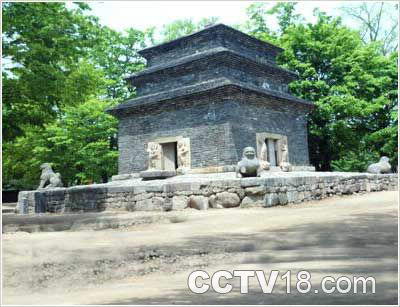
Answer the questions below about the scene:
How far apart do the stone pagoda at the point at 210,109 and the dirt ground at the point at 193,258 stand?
8.84 metres

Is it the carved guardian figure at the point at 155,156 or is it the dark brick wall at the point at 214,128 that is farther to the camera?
the carved guardian figure at the point at 155,156

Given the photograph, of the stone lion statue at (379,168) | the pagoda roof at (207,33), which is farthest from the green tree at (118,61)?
the stone lion statue at (379,168)

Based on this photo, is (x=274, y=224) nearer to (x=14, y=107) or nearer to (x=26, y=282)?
(x=26, y=282)

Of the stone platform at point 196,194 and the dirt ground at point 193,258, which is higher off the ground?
the stone platform at point 196,194

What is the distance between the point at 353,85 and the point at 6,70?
18020mm

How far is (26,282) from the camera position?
4.20 m

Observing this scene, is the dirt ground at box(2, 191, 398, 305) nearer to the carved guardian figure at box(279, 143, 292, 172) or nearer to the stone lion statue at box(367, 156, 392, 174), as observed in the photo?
the carved guardian figure at box(279, 143, 292, 172)

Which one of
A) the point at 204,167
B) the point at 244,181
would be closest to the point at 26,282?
the point at 244,181

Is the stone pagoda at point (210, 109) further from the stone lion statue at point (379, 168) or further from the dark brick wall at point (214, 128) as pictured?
the stone lion statue at point (379, 168)

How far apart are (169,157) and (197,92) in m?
Answer: 3.47

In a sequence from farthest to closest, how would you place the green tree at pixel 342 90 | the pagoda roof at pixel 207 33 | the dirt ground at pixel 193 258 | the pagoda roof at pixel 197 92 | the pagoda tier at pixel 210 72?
the green tree at pixel 342 90 < the pagoda roof at pixel 207 33 < the pagoda tier at pixel 210 72 < the pagoda roof at pixel 197 92 < the dirt ground at pixel 193 258

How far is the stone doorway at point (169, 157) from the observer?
1820 centimetres

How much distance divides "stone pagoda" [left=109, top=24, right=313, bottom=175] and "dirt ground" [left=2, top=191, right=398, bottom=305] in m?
8.84

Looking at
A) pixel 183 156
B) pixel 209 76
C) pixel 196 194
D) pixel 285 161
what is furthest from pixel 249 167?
pixel 285 161
